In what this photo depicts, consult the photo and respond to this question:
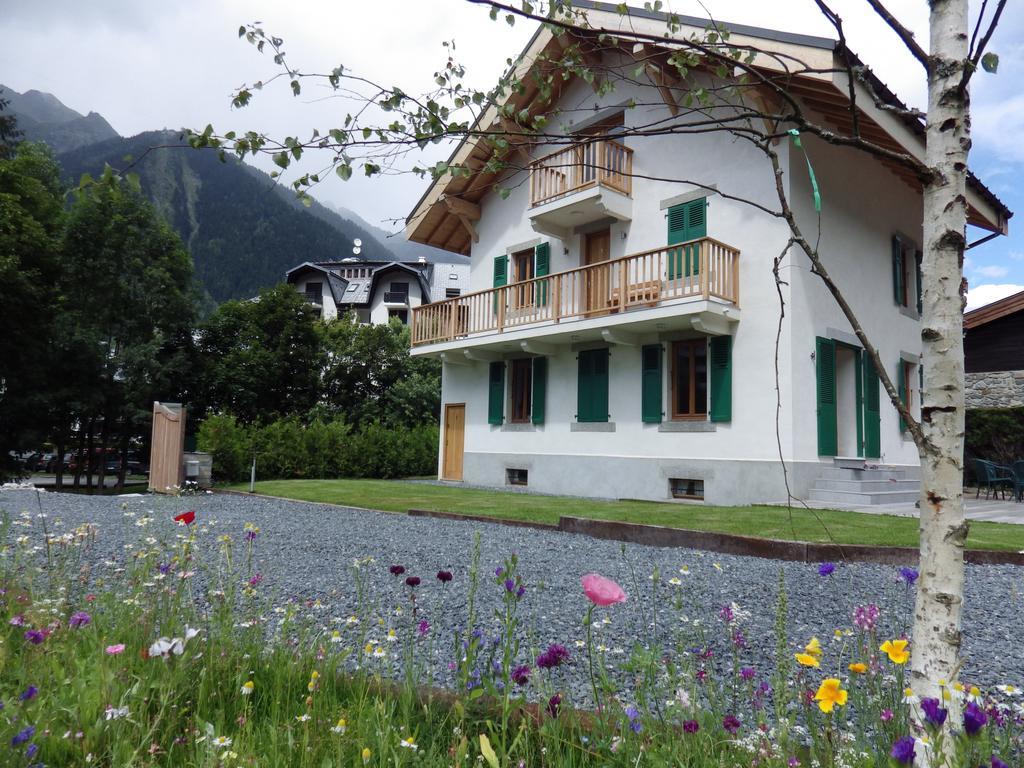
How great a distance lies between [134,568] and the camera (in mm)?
3270

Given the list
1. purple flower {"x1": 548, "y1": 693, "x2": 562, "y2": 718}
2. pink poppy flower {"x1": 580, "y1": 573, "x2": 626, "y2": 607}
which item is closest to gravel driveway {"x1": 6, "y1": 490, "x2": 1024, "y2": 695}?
purple flower {"x1": 548, "y1": 693, "x2": 562, "y2": 718}

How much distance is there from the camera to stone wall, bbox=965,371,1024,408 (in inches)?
655

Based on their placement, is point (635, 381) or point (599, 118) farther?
point (599, 118)

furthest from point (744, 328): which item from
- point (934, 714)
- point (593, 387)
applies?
point (934, 714)

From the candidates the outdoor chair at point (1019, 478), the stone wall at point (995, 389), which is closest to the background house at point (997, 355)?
the stone wall at point (995, 389)

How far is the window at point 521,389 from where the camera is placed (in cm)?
1623

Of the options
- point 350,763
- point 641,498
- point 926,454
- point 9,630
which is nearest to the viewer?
point 926,454

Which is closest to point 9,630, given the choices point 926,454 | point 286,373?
point 926,454

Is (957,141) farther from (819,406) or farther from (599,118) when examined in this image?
(599,118)

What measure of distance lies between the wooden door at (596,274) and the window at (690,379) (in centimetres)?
175

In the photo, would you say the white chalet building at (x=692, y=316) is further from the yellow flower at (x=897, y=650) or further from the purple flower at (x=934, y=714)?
the purple flower at (x=934, y=714)

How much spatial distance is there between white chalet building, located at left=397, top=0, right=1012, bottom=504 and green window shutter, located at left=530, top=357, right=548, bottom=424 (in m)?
0.05

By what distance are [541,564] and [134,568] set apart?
9.96 feet

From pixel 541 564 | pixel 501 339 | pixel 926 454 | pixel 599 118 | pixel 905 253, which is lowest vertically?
pixel 541 564
